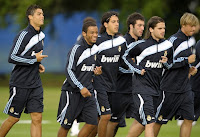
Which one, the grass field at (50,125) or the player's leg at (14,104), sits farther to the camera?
the grass field at (50,125)

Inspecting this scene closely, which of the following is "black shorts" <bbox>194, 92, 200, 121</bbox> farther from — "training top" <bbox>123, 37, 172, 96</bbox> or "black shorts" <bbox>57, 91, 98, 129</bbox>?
"black shorts" <bbox>57, 91, 98, 129</bbox>

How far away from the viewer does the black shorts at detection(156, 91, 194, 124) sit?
11.9m

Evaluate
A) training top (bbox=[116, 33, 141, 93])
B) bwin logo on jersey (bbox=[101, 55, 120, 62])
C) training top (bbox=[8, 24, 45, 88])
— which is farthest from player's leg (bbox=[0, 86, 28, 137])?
training top (bbox=[116, 33, 141, 93])

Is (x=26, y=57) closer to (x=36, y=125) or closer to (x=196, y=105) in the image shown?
(x=36, y=125)

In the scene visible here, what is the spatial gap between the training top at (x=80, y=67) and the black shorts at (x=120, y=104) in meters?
1.31

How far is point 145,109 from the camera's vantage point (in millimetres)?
11070

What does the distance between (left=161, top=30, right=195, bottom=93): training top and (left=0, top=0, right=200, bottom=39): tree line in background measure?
13508 mm

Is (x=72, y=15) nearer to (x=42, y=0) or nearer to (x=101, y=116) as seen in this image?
(x=42, y=0)

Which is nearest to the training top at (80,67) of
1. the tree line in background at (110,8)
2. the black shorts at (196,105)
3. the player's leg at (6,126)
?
the player's leg at (6,126)

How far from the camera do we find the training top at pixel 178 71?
11.9 meters

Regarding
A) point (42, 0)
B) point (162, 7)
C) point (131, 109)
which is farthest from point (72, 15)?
point (131, 109)

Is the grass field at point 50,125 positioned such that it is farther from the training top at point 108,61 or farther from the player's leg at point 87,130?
the player's leg at point 87,130

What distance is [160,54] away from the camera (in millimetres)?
11312

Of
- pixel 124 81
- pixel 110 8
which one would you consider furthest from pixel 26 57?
pixel 110 8
